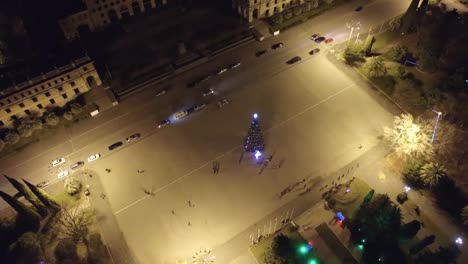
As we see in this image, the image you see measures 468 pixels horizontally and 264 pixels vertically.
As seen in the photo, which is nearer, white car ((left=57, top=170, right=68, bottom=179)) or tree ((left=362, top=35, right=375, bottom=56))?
white car ((left=57, top=170, right=68, bottom=179))

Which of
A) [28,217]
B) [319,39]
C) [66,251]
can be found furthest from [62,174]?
[319,39]

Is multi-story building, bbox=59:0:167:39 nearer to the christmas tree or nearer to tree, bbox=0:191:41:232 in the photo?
tree, bbox=0:191:41:232

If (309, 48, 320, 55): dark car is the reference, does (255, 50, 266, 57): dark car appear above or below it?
above

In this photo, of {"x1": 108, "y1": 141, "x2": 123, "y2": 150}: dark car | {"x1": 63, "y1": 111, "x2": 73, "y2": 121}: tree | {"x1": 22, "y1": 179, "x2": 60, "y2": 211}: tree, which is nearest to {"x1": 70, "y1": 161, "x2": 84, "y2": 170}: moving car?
{"x1": 108, "y1": 141, "x2": 123, "y2": 150}: dark car

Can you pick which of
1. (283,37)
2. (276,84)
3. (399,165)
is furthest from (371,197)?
(283,37)

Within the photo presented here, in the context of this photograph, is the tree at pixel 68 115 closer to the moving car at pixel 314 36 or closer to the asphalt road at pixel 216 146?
the asphalt road at pixel 216 146

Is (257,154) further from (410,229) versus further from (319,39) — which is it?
(319,39)

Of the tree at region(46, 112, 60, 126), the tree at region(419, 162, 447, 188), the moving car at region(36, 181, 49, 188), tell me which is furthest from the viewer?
the tree at region(46, 112, 60, 126)
